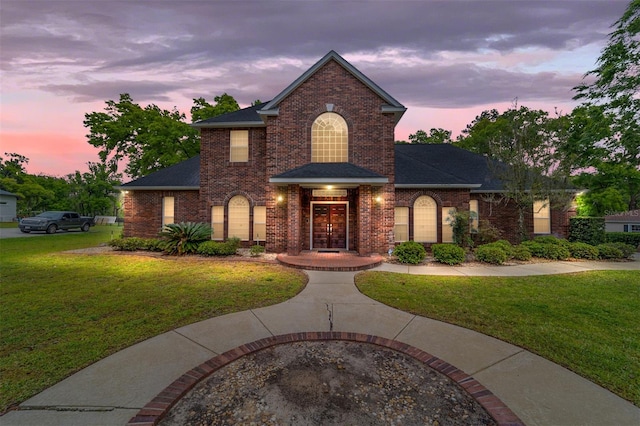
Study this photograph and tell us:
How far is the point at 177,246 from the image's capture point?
12.1 metres

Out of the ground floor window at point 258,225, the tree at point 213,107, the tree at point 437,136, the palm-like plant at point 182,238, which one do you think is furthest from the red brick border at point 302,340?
the tree at point 437,136

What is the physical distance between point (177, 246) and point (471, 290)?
11994 millimetres

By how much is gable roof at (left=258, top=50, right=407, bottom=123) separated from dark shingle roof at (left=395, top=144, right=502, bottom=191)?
11.9 feet

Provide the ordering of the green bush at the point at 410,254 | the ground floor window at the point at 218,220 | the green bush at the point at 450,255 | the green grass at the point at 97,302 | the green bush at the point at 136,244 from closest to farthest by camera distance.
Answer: the green grass at the point at 97,302 < the green bush at the point at 450,255 < the green bush at the point at 410,254 < the green bush at the point at 136,244 < the ground floor window at the point at 218,220

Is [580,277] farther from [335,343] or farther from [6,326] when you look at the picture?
[6,326]

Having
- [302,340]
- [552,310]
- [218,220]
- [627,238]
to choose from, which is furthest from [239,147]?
[627,238]

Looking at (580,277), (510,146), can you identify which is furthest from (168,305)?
(510,146)

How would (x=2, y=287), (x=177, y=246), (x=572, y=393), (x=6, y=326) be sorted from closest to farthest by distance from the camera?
1. (x=572, y=393)
2. (x=6, y=326)
3. (x=2, y=287)
4. (x=177, y=246)

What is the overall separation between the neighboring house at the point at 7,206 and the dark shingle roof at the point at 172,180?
41.0 meters

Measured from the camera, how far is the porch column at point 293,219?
1166 centimetres

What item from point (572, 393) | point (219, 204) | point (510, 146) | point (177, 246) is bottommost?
point (572, 393)

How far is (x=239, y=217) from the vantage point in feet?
46.6

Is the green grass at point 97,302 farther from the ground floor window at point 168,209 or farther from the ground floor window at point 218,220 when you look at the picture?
the ground floor window at point 168,209

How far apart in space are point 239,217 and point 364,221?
688cm
